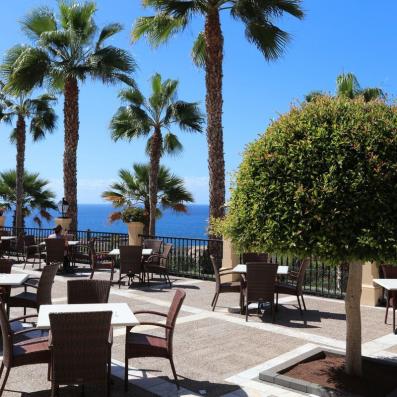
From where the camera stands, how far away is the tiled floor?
501 cm

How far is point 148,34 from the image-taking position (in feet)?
51.9

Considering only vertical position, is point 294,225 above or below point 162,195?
below

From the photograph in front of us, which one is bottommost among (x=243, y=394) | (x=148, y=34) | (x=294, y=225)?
(x=243, y=394)

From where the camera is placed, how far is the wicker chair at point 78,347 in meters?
4.04

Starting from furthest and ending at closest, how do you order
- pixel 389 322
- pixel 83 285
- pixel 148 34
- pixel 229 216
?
1. pixel 148 34
2. pixel 389 322
3. pixel 83 285
4. pixel 229 216

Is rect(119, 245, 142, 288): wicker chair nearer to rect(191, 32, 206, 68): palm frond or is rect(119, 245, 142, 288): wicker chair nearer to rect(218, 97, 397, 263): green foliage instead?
rect(218, 97, 397, 263): green foliage

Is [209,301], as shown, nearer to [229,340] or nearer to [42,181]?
[229,340]

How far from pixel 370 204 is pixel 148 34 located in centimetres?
1315

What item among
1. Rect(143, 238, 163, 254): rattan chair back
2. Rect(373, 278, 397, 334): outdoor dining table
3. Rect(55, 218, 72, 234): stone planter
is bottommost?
Rect(373, 278, 397, 334): outdoor dining table

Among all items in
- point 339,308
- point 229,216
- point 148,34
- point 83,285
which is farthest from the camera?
point 148,34

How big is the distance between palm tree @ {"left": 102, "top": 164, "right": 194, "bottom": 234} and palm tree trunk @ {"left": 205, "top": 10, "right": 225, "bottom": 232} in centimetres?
811

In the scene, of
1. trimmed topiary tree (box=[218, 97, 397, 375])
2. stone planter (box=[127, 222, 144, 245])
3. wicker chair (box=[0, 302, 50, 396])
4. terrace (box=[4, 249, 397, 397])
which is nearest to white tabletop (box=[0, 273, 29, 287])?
terrace (box=[4, 249, 397, 397])

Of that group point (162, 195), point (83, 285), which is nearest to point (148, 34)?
point (162, 195)

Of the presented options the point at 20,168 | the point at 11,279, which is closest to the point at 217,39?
the point at 11,279
